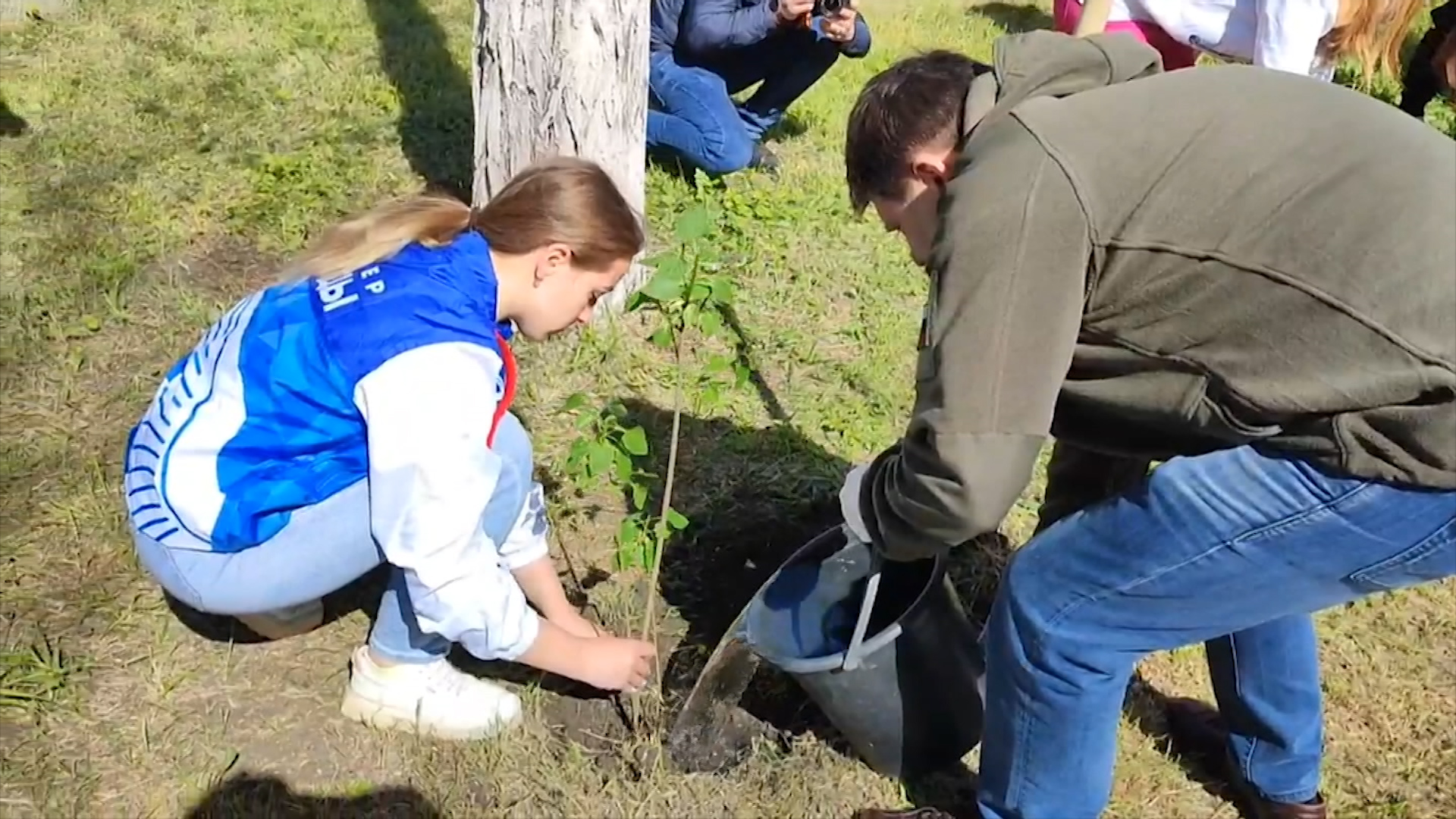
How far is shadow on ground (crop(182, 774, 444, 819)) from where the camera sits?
2.22 m

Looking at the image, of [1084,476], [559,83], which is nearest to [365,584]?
[559,83]

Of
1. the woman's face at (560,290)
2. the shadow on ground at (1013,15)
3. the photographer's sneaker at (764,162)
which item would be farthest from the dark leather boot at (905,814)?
the shadow on ground at (1013,15)

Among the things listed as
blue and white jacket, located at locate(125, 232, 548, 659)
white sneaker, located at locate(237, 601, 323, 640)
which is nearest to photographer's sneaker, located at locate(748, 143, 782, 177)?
white sneaker, located at locate(237, 601, 323, 640)

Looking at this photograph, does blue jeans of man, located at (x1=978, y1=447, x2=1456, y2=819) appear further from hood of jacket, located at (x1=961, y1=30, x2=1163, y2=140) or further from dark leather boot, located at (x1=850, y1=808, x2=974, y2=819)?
hood of jacket, located at (x1=961, y1=30, x2=1163, y2=140)

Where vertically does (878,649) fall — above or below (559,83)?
below

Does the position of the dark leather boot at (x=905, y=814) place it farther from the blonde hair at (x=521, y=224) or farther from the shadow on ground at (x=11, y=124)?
the shadow on ground at (x=11, y=124)

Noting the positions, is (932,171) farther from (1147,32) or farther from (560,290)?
(1147,32)

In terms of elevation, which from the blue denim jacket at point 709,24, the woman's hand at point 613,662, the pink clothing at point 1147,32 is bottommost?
the woman's hand at point 613,662

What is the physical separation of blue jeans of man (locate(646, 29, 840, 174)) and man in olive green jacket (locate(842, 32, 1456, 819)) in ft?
8.48

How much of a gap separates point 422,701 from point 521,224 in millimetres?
910

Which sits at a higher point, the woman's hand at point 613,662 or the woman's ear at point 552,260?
the woman's ear at point 552,260

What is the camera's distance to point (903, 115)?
1.66 metres

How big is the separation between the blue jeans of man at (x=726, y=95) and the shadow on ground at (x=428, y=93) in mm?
653

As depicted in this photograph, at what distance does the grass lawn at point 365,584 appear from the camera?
233 centimetres
